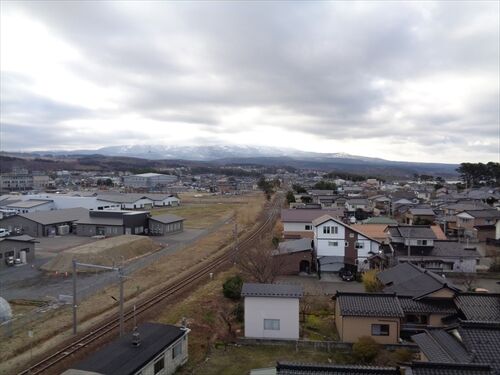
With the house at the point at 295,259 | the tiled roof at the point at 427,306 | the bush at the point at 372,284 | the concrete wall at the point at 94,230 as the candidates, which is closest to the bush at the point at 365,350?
the tiled roof at the point at 427,306

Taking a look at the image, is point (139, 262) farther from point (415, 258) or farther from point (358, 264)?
point (415, 258)

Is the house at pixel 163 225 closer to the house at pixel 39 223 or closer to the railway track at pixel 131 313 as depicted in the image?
the house at pixel 39 223

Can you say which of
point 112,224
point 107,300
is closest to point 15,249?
point 107,300

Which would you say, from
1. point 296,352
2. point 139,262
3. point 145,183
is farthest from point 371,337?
point 145,183

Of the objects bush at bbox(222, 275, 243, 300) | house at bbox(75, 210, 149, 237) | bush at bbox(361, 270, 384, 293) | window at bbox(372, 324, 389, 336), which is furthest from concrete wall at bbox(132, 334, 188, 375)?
house at bbox(75, 210, 149, 237)

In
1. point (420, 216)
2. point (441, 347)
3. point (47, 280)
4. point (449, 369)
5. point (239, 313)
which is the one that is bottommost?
point (47, 280)

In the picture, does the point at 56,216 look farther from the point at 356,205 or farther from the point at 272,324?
the point at 272,324

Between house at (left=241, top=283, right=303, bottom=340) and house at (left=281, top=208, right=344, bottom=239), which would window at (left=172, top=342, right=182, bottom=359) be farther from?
house at (left=281, top=208, right=344, bottom=239)
